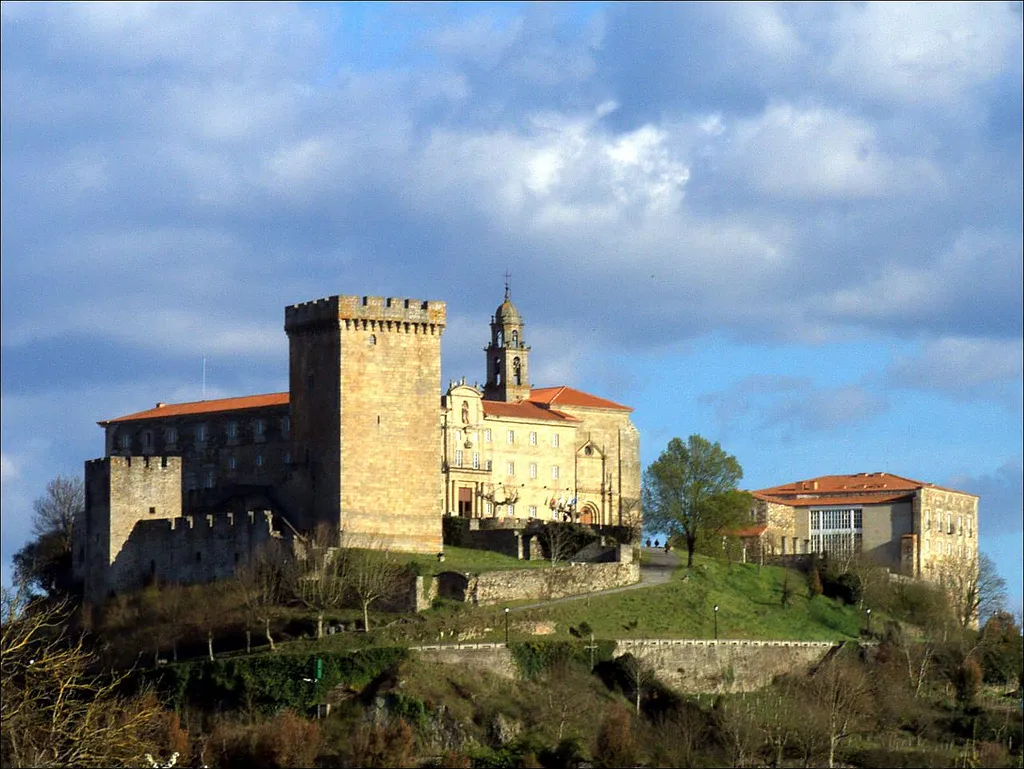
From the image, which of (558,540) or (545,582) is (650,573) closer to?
(558,540)

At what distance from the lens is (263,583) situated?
223 feet

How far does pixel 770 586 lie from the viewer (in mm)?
77625

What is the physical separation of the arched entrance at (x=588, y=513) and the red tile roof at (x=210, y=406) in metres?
12.8

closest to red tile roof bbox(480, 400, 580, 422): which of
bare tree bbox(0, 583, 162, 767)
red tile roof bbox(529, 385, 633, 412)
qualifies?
red tile roof bbox(529, 385, 633, 412)

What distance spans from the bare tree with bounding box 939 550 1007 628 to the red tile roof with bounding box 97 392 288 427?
25.1 metres

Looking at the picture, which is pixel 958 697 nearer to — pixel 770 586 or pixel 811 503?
pixel 770 586

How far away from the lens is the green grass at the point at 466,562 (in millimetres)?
69875

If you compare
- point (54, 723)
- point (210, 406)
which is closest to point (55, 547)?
point (210, 406)

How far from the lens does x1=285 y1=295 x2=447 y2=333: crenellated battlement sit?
73.2 meters

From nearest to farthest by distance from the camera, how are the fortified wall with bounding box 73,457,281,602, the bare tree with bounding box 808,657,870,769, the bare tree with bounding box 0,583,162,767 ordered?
the bare tree with bounding box 0,583,162,767
the bare tree with bounding box 808,657,870,769
the fortified wall with bounding box 73,457,281,602

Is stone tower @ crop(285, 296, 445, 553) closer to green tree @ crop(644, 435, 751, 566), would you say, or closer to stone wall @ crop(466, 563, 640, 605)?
stone wall @ crop(466, 563, 640, 605)

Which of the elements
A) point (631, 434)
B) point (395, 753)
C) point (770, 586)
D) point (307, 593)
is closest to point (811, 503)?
point (631, 434)

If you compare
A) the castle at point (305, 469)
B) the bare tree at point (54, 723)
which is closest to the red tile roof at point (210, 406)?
the castle at point (305, 469)

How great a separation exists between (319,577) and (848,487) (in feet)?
110
